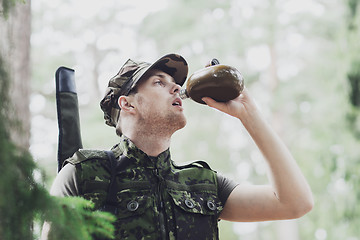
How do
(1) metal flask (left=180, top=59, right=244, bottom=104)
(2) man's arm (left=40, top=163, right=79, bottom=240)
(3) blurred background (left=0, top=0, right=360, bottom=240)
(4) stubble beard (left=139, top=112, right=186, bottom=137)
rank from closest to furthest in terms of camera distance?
(2) man's arm (left=40, top=163, right=79, bottom=240)
(1) metal flask (left=180, top=59, right=244, bottom=104)
(4) stubble beard (left=139, top=112, right=186, bottom=137)
(3) blurred background (left=0, top=0, right=360, bottom=240)

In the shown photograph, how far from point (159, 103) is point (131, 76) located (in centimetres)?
28

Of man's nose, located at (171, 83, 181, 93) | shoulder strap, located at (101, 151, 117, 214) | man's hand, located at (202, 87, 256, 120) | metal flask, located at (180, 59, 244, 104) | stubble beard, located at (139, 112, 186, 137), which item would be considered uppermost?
man's nose, located at (171, 83, 181, 93)

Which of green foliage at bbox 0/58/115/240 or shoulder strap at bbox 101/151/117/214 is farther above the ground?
shoulder strap at bbox 101/151/117/214

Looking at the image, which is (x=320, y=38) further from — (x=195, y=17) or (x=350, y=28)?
(x=350, y=28)

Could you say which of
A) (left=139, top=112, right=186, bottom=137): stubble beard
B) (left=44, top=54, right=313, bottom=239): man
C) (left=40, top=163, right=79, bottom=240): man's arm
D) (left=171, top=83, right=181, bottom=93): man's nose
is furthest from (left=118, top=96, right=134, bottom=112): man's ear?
(left=40, top=163, right=79, bottom=240): man's arm

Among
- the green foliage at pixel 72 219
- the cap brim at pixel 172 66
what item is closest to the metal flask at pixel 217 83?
the cap brim at pixel 172 66

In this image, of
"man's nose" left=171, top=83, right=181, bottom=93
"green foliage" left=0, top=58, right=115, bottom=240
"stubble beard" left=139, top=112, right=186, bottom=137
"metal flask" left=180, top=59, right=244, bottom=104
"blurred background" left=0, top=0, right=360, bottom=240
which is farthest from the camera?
"blurred background" left=0, top=0, right=360, bottom=240

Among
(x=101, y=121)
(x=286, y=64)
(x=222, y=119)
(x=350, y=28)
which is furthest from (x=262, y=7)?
(x=350, y=28)

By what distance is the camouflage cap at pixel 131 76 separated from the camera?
96.5 inches

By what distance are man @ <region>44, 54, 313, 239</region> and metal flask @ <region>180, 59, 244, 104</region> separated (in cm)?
4

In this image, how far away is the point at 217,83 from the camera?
7.09 ft

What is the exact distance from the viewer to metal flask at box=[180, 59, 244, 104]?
7.09 feet

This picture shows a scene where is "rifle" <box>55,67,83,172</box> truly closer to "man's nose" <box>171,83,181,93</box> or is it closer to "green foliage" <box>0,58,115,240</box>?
"man's nose" <box>171,83,181,93</box>

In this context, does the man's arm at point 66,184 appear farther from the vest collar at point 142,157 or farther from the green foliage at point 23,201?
the green foliage at point 23,201
